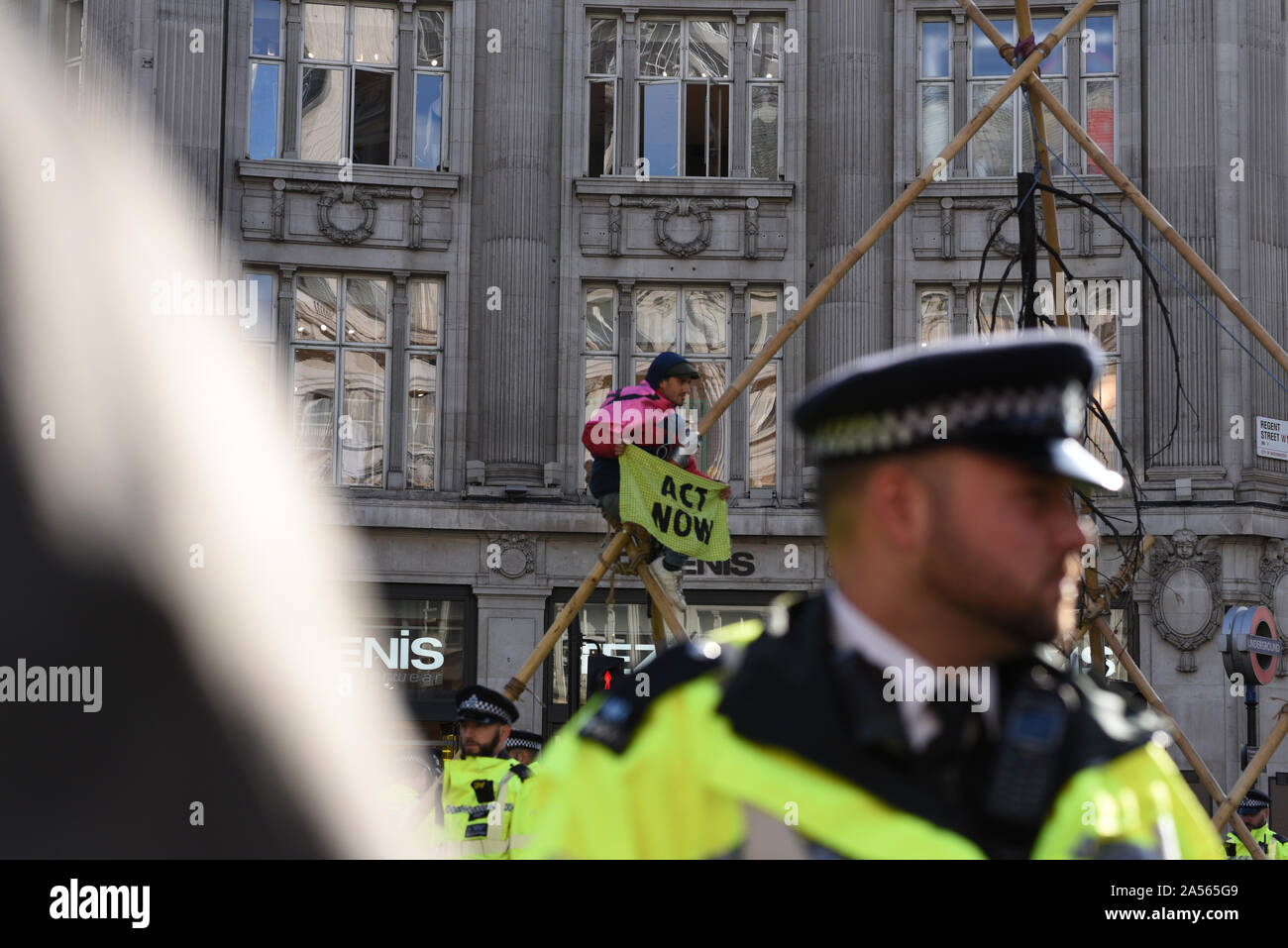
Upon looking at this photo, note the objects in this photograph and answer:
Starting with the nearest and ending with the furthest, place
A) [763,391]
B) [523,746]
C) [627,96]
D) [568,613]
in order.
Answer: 1. [568,613]
2. [523,746]
3. [763,391]
4. [627,96]

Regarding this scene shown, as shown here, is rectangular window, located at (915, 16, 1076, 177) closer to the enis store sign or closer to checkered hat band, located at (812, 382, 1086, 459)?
the enis store sign

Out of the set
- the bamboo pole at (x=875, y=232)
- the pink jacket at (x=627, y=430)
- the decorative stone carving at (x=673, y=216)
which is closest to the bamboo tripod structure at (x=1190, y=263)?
the bamboo pole at (x=875, y=232)

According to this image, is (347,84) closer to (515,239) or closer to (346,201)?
(346,201)

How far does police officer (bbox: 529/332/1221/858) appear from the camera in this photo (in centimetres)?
204

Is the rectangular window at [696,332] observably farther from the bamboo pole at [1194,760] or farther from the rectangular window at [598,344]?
the bamboo pole at [1194,760]

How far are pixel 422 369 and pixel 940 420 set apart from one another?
2442cm

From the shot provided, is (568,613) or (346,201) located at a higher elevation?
(346,201)

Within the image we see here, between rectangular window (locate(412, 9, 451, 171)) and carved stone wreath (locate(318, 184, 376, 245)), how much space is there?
43.2 inches

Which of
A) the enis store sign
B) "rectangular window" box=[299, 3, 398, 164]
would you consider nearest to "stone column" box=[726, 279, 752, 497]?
the enis store sign

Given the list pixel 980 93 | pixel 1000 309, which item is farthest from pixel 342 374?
pixel 980 93

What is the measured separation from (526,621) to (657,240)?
642 centimetres

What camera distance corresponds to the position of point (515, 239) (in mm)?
25844

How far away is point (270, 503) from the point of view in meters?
20.9
